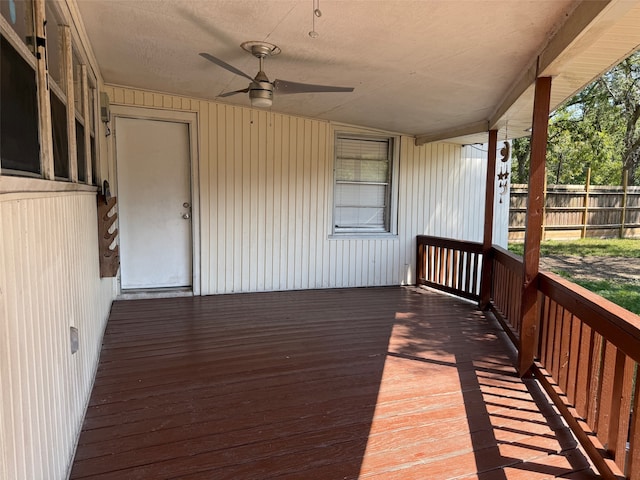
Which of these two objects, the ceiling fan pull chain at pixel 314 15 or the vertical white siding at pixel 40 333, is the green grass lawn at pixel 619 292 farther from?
the vertical white siding at pixel 40 333

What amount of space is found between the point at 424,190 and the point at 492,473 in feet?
15.5

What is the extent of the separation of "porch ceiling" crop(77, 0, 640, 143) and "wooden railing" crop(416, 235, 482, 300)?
167 cm

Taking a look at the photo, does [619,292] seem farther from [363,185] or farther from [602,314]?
[602,314]

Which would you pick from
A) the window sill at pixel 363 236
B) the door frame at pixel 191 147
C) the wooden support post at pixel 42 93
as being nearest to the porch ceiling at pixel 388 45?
the door frame at pixel 191 147

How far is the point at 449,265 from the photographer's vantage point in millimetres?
5645

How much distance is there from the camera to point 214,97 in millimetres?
4820

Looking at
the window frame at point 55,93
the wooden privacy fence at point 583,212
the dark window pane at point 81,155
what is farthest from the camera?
the wooden privacy fence at point 583,212

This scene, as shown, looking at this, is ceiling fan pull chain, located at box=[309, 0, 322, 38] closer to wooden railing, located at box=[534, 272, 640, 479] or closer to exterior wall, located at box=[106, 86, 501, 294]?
wooden railing, located at box=[534, 272, 640, 479]

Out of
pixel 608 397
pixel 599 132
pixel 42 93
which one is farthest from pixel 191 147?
pixel 599 132

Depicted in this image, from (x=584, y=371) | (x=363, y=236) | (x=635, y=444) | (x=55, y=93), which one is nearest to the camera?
(x=635, y=444)

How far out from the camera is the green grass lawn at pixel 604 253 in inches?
223

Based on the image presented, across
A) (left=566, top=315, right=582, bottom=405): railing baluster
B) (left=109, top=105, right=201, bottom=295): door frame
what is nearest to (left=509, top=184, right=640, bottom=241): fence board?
(left=109, top=105, right=201, bottom=295): door frame

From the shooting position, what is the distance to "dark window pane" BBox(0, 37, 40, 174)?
4.39 ft

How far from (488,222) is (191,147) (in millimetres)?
3534
